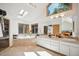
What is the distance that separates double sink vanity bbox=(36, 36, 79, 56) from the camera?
2820mm

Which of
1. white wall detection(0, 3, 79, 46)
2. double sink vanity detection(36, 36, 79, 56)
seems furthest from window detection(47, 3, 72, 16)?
double sink vanity detection(36, 36, 79, 56)

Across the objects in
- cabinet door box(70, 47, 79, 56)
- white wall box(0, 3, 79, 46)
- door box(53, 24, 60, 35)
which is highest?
white wall box(0, 3, 79, 46)

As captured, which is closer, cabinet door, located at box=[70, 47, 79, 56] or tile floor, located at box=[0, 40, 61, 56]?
cabinet door, located at box=[70, 47, 79, 56]

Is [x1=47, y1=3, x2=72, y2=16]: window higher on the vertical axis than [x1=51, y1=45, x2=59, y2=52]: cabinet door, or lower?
higher

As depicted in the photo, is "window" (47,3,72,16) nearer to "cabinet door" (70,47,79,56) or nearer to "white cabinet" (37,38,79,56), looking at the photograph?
"white cabinet" (37,38,79,56)

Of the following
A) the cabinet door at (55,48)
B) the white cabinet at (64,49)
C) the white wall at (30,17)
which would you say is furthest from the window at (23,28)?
the white cabinet at (64,49)

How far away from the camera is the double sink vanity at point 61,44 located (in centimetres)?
282

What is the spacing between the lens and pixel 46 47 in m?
3.04

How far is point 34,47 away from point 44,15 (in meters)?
0.81

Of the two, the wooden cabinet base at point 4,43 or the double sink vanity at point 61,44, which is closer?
the double sink vanity at point 61,44

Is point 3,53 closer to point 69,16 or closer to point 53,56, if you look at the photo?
point 53,56

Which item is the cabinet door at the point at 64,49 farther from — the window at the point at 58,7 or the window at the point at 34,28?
the window at the point at 58,7

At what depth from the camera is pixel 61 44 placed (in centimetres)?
296

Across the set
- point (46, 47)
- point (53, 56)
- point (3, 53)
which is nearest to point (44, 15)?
point (46, 47)
